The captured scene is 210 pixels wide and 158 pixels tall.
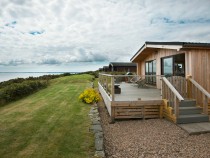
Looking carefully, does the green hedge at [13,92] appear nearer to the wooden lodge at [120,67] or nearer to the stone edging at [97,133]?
the stone edging at [97,133]

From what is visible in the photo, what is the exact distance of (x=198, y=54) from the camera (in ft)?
32.1

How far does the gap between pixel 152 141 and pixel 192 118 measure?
2678mm

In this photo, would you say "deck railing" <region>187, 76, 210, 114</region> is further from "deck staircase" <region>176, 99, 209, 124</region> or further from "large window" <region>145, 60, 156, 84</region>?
"large window" <region>145, 60, 156, 84</region>

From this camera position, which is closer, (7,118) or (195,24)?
(7,118)

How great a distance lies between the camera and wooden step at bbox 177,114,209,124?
8480mm

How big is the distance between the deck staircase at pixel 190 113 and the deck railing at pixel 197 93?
0.92ft

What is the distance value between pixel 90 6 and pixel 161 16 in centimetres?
732

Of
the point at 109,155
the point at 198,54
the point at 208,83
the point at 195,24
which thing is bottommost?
the point at 109,155

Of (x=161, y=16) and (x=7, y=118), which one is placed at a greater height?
(x=161, y=16)

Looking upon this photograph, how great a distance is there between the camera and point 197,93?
31.4 ft

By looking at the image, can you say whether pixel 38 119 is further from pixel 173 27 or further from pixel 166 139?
pixel 173 27

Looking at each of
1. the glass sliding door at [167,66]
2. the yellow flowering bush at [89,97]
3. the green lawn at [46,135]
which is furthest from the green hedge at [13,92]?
the glass sliding door at [167,66]


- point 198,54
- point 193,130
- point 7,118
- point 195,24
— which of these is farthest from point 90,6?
point 195,24

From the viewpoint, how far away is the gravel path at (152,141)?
595 centimetres
